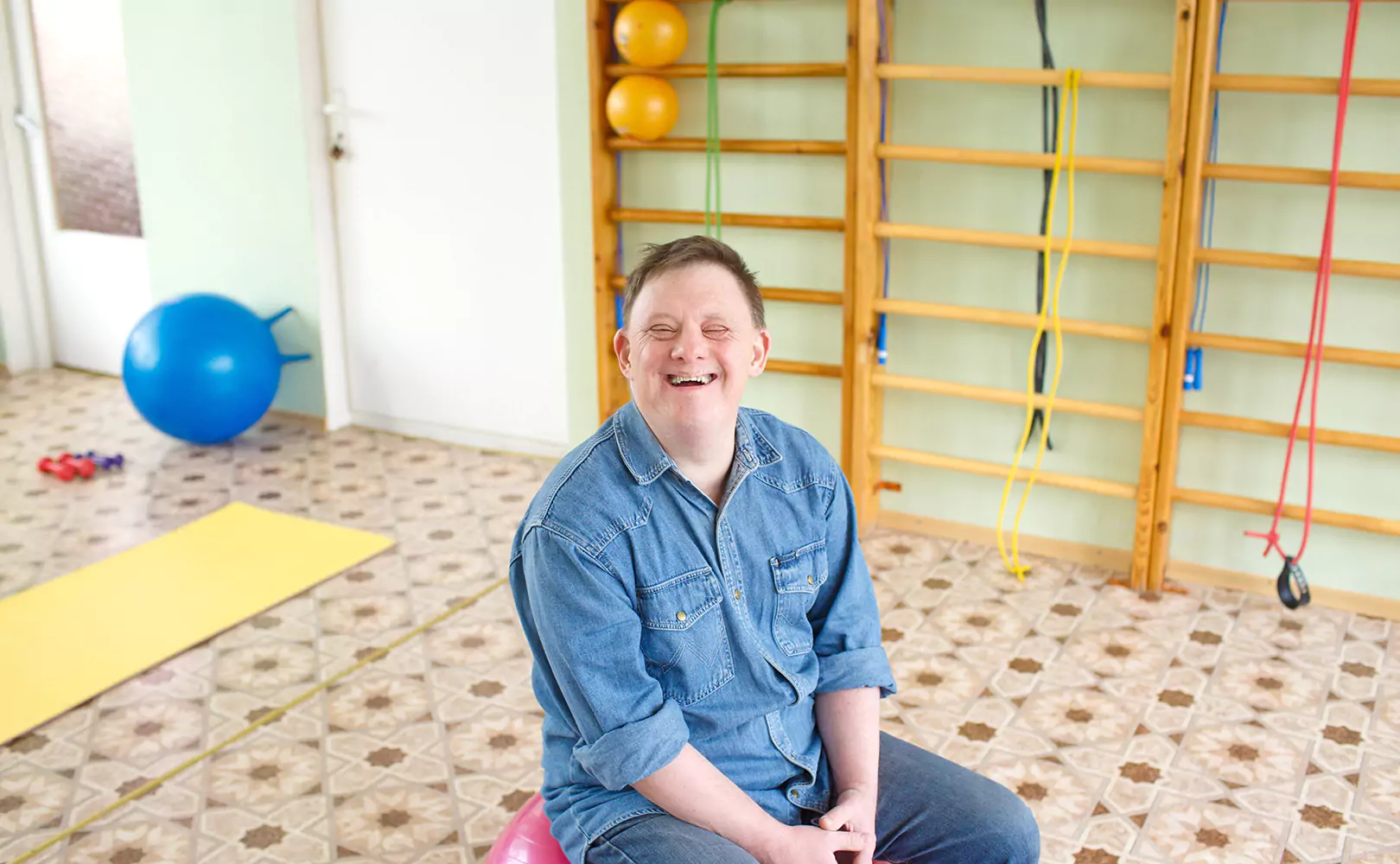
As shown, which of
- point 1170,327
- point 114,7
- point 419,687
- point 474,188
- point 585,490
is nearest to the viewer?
point 585,490

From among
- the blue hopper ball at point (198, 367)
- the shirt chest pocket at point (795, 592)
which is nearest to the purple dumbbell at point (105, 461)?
the blue hopper ball at point (198, 367)

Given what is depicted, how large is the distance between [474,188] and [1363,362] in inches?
108

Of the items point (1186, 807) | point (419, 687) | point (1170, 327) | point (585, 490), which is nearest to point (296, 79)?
point (419, 687)

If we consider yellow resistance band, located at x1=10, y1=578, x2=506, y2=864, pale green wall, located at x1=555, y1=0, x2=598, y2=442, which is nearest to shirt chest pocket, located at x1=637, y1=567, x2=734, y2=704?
yellow resistance band, located at x1=10, y1=578, x2=506, y2=864

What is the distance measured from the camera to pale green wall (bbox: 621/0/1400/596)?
3.01 m

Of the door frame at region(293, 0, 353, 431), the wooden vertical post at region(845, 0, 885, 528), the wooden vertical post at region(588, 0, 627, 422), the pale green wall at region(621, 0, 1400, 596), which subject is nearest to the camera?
the pale green wall at region(621, 0, 1400, 596)

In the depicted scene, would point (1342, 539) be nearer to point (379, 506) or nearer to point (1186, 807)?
point (1186, 807)

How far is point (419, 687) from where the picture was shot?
287cm

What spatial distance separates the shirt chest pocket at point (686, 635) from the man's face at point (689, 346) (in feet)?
0.67

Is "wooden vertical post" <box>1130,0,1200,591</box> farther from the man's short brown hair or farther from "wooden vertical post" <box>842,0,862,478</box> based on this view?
the man's short brown hair

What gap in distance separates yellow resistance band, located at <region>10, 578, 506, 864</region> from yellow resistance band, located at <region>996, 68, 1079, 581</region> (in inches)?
55.8

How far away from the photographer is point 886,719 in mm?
2719

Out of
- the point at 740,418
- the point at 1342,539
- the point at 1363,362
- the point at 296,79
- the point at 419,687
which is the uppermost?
the point at 296,79

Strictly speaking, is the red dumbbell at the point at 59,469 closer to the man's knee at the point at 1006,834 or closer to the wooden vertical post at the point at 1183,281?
the wooden vertical post at the point at 1183,281
